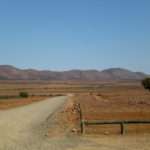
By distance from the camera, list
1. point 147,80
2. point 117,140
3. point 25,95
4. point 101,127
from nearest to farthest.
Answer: point 117,140 → point 101,127 → point 25,95 → point 147,80

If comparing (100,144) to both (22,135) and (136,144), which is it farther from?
(22,135)

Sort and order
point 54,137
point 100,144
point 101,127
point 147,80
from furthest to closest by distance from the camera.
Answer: point 147,80 < point 101,127 < point 54,137 < point 100,144

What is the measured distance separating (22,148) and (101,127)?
870 centimetres

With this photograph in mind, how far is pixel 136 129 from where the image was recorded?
20344mm

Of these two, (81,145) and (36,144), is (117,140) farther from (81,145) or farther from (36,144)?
(36,144)

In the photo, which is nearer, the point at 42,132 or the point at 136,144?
the point at 136,144

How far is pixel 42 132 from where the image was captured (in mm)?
19391

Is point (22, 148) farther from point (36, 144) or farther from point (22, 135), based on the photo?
point (22, 135)

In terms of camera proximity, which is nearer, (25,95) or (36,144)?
(36,144)

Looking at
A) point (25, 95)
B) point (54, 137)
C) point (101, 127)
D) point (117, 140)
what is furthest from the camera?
point (25, 95)

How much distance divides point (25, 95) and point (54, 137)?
76512mm

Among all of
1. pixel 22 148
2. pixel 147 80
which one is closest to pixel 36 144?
pixel 22 148

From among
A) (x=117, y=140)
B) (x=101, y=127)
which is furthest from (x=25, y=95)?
(x=117, y=140)

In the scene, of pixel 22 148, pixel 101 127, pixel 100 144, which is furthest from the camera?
pixel 101 127
